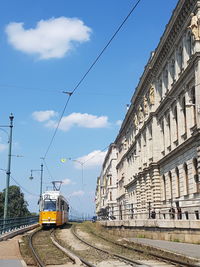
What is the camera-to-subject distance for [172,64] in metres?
35.7

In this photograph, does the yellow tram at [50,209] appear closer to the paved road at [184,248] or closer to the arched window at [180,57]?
the arched window at [180,57]

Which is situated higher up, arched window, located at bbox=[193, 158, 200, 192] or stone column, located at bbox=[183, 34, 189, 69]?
stone column, located at bbox=[183, 34, 189, 69]

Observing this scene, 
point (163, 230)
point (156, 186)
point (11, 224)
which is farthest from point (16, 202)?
point (163, 230)

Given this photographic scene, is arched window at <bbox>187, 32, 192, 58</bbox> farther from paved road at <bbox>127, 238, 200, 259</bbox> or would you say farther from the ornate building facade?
paved road at <bbox>127, 238, 200, 259</bbox>

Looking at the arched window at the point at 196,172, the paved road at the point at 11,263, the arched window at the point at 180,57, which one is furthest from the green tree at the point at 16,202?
the paved road at the point at 11,263

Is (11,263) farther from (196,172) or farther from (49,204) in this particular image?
(49,204)

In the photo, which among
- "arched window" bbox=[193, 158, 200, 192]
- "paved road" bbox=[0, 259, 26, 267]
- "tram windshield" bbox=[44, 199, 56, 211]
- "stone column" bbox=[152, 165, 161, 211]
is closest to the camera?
"paved road" bbox=[0, 259, 26, 267]

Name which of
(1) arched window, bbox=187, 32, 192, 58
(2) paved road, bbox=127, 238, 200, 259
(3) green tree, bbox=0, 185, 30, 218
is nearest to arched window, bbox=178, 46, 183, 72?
(1) arched window, bbox=187, 32, 192, 58

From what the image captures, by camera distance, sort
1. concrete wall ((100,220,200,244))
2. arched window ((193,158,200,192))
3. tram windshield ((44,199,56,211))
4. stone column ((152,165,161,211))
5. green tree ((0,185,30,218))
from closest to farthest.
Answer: concrete wall ((100,220,200,244)), arched window ((193,158,200,192)), tram windshield ((44,199,56,211)), stone column ((152,165,161,211)), green tree ((0,185,30,218))

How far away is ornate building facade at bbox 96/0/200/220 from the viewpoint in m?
28.8

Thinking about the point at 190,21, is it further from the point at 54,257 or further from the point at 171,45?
the point at 54,257

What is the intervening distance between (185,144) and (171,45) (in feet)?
32.0

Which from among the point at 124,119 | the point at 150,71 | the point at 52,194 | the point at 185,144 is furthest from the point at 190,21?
the point at 124,119

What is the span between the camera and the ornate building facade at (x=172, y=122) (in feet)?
94.3
